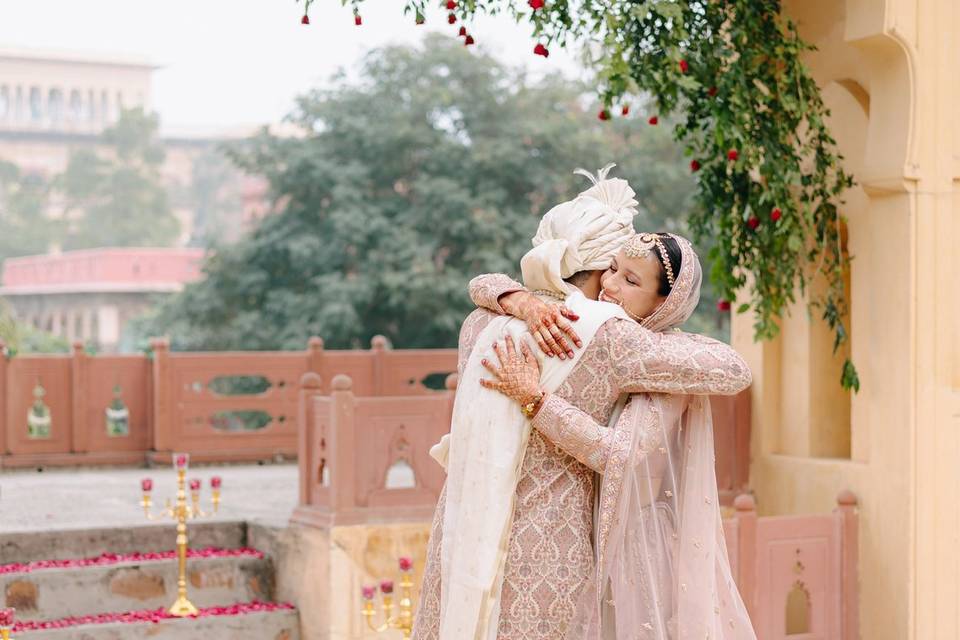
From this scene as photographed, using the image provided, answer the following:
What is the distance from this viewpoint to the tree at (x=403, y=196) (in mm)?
14727

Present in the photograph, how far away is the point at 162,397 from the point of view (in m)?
9.38

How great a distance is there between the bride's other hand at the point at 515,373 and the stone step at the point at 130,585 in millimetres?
4071

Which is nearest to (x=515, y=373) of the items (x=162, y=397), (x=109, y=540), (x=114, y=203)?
(x=109, y=540)

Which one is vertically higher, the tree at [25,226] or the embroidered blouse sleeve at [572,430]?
the tree at [25,226]

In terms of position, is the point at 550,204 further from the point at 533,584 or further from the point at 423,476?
the point at 533,584

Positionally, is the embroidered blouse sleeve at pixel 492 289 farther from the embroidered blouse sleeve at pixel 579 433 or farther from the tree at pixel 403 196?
the tree at pixel 403 196

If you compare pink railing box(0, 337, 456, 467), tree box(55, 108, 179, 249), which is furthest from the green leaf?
tree box(55, 108, 179, 249)

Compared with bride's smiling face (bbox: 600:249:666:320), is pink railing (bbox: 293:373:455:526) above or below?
below

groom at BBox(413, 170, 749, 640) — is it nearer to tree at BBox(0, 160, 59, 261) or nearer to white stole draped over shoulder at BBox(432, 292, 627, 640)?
white stole draped over shoulder at BBox(432, 292, 627, 640)

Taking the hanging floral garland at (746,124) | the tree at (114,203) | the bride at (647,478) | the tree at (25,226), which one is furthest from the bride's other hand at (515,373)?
the tree at (25,226)

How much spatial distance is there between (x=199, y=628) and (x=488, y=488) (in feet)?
12.4

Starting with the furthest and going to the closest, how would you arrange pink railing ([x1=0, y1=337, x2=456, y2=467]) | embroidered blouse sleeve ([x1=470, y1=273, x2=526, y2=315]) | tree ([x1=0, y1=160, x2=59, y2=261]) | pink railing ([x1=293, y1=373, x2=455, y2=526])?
1. tree ([x1=0, y1=160, x2=59, y2=261])
2. pink railing ([x1=0, y1=337, x2=456, y2=467])
3. pink railing ([x1=293, y1=373, x2=455, y2=526])
4. embroidered blouse sleeve ([x1=470, y1=273, x2=526, y2=315])

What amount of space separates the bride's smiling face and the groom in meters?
0.03

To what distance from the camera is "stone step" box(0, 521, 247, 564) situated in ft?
21.2
